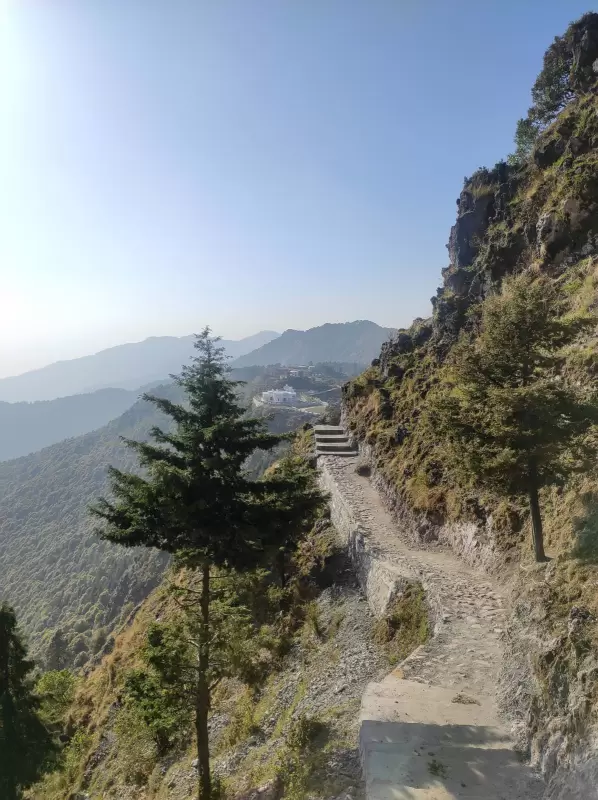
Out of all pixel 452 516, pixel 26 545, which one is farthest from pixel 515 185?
pixel 26 545

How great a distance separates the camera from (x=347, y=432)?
119 ft

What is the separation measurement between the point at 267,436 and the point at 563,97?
156 feet

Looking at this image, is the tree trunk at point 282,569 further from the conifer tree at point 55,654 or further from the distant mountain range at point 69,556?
the conifer tree at point 55,654

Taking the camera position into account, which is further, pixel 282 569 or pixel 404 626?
pixel 282 569

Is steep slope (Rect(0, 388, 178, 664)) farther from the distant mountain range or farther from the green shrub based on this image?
the green shrub

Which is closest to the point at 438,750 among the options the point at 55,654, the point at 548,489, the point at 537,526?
the point at 537,526

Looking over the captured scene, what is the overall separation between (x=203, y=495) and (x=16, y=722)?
9.83 meters

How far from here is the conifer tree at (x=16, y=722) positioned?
42.0 feet

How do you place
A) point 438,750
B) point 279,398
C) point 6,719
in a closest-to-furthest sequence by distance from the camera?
point 438,750 → point 6,719 → point 279,398

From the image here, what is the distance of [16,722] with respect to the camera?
13.1 m

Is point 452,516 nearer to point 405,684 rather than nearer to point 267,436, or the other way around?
point 405,684

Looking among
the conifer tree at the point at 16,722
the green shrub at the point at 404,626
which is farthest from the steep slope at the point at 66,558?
the green shrub at the point at 404,626

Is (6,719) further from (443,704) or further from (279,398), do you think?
(279,398)

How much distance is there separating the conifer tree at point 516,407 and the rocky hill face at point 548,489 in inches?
53.1
